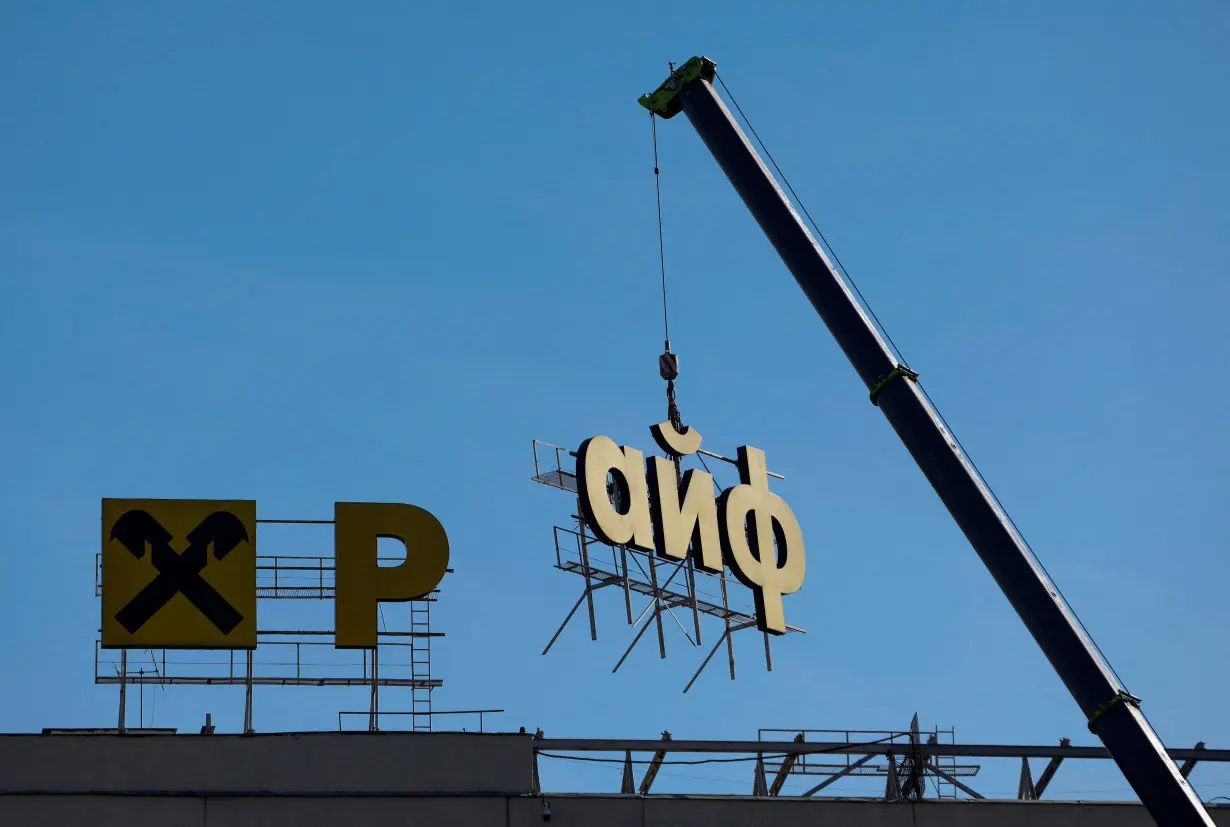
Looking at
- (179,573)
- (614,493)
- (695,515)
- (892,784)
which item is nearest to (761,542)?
(695,515)

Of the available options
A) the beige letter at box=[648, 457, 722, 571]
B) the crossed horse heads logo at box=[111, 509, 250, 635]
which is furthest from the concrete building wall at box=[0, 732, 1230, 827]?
the beige letter at box=[648, 457, 722, 571]

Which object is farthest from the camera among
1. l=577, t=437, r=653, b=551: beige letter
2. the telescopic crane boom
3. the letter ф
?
the letter ф

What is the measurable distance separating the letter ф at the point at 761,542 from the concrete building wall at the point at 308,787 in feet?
33.8

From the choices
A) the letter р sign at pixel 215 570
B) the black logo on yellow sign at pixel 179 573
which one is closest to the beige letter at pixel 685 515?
the letter р sign at pixel 215 570

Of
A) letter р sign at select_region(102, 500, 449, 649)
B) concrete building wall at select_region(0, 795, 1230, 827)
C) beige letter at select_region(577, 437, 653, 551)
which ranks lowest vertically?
concrete building wall at select_region(0, 795, 1230, 827)

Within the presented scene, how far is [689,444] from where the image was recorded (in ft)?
191

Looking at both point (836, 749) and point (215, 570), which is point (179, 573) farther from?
point (836, 749)

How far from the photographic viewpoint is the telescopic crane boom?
143 feet

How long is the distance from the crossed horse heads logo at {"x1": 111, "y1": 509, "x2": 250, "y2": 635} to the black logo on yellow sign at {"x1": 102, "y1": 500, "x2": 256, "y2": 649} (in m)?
0.02

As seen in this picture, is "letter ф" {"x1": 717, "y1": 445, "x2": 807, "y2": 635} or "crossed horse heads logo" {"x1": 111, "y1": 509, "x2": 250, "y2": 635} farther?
"letter ф" {"x1": 717, "y1": 445, "x2": 807, "y2": 635}

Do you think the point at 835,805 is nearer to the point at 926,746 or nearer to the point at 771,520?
the point at 926,746

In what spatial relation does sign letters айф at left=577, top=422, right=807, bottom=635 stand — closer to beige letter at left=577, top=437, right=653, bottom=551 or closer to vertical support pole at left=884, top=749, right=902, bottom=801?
beige letter at left=577, top=437, right=653, bottom=551

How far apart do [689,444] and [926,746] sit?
1230 cm

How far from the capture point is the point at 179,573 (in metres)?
49.7
